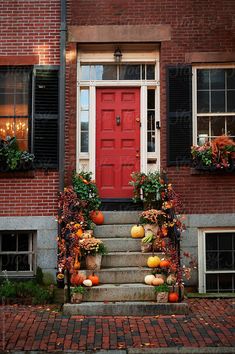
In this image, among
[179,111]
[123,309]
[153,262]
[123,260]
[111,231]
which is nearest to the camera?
[123,309]

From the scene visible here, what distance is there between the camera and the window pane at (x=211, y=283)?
8672 millimetres

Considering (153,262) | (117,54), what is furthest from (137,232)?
(117,54)

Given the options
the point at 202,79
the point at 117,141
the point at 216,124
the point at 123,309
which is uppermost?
the point at 202,79

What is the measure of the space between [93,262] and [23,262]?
74.2 inches

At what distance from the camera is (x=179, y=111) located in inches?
355

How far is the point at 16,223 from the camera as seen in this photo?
8.66 meters

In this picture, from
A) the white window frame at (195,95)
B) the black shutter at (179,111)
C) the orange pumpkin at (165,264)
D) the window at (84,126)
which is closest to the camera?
the orange pumpkin at (165,264)

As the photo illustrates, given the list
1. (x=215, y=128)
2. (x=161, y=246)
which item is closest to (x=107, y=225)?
(x=161, y=246)

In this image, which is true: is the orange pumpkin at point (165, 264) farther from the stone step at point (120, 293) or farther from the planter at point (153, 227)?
the planter at point (153, 227)

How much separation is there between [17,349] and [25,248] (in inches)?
132

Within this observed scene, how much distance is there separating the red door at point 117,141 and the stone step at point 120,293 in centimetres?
254

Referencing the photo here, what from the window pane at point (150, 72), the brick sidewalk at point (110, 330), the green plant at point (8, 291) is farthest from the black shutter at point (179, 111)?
the green plant at point (8, 291)

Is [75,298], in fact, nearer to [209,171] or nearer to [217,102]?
[209,171]

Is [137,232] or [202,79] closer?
[137,232]
